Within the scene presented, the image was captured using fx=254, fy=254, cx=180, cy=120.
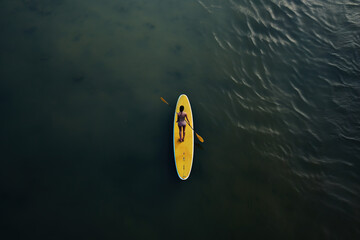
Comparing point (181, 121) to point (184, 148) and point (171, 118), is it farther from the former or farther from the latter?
point (184, 148)

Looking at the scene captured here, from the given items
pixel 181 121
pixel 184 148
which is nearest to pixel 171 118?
pixel 181 121

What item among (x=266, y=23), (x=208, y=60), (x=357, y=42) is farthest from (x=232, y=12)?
(x=357, y=42)

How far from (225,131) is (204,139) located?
831 mm

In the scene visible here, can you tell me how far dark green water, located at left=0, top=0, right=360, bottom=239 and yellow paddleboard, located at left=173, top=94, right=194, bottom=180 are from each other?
302 mm

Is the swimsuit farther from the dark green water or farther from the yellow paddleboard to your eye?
the dark green water

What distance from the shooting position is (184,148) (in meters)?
8.45

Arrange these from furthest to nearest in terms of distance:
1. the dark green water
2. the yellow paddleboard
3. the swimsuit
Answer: the swimsuit < the yellow paddleboard < the dark green water

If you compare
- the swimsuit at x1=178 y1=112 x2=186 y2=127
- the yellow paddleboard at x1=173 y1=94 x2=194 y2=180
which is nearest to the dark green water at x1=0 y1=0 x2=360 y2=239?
the yellow paddleboard at x1=173 y1=94 x2=194 y2=180

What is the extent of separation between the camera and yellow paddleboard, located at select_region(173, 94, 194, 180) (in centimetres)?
789

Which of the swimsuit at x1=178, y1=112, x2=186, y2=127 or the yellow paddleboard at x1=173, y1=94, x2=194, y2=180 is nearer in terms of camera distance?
the yellow paddleboard at x1=173, y1=94, x2=194, y2=180

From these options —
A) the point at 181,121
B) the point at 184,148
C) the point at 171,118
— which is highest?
the point at 181,121

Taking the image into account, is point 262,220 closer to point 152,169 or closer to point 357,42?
point 152,169

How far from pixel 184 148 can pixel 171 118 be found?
137 cm

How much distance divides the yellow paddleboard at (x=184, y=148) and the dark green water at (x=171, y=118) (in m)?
0.30
